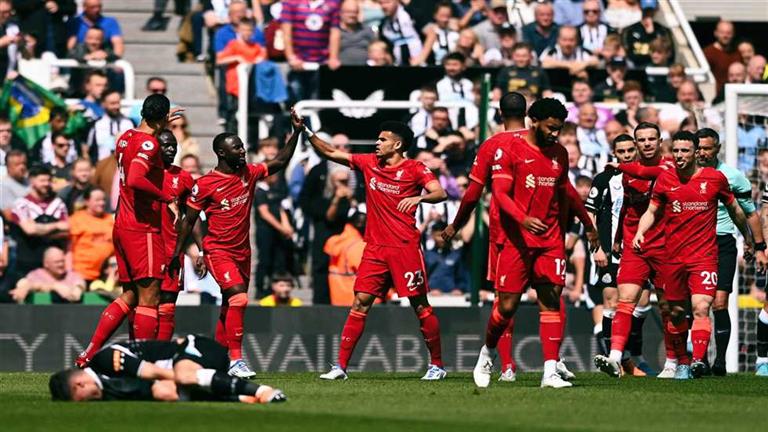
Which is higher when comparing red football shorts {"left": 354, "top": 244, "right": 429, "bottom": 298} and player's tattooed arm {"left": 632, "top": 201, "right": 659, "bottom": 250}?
player's tattooed arm {"left": 632, "top": 201, "right": 659, "bottom": 250}

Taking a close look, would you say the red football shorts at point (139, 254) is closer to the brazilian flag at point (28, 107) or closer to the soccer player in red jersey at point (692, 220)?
the soccer player in red jersey at point (692, 220)

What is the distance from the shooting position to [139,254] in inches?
607

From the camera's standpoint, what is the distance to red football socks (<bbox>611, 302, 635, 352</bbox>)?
16500 mm

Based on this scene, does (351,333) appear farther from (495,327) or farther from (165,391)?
(165,391)

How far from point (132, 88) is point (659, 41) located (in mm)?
7268

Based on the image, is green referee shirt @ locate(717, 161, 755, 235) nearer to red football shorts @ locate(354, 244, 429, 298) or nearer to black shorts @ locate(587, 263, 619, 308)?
black shorts @ locate(587, 263, 619, 308)

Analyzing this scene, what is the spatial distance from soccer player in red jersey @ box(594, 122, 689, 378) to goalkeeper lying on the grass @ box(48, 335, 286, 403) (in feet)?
15.4

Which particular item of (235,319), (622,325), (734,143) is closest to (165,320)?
(235,319)

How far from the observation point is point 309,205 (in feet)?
69.2

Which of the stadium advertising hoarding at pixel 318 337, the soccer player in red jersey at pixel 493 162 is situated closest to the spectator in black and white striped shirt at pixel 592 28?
the stadium advertising hoarding at pixel 318 337

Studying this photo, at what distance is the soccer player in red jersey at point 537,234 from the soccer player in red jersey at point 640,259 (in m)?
1.98

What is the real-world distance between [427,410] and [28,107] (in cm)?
1078

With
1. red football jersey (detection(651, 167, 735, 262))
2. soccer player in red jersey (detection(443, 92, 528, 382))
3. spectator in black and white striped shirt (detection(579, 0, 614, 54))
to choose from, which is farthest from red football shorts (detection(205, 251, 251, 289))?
spectator in black and white striped shirt (detection(579, 0, 614, 54))

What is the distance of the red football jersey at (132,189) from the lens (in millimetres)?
15102
